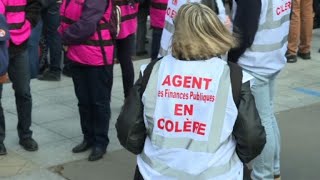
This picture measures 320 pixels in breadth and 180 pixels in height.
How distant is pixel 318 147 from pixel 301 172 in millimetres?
732

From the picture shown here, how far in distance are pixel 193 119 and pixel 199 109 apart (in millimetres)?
50

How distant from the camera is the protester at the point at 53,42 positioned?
7.86 metres

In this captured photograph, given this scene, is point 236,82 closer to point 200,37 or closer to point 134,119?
point 200,37

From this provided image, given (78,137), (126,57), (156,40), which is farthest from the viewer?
(156,40)

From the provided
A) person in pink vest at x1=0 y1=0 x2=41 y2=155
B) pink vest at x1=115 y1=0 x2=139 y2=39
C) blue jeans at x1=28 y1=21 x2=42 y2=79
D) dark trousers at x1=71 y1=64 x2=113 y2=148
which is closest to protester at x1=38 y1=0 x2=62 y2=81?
blue jeans at x1=28 y1=21 x2=42 y2=79

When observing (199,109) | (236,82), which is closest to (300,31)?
(236,82)

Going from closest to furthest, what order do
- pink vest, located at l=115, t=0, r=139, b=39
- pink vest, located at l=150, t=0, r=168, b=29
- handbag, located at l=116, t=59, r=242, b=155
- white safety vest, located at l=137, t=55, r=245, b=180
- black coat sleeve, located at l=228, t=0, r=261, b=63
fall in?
white safety vest, located at l=137, t=55, r=245, b=180, handbag, located at l=116, t=59, r=242, b=155, black coat sleeve, located at l=228, t=0, r=261, b=63, pink vest, located at l=115, t=0, r=139, b=39, pink vest, located at l=150, t=0, r=168, b=29

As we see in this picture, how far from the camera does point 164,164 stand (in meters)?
2.76

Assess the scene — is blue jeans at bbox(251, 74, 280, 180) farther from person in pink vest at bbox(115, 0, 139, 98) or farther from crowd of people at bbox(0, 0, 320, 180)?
person in pink vest at bbox(115, 0, 139, 98)

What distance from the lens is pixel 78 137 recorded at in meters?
5.79

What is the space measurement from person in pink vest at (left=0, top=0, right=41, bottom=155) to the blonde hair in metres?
2.47

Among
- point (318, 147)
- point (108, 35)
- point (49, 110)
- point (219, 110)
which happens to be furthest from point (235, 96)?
point (49, 110)

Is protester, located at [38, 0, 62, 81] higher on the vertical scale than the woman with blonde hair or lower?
lower

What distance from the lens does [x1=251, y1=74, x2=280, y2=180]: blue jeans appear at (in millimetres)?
4230
